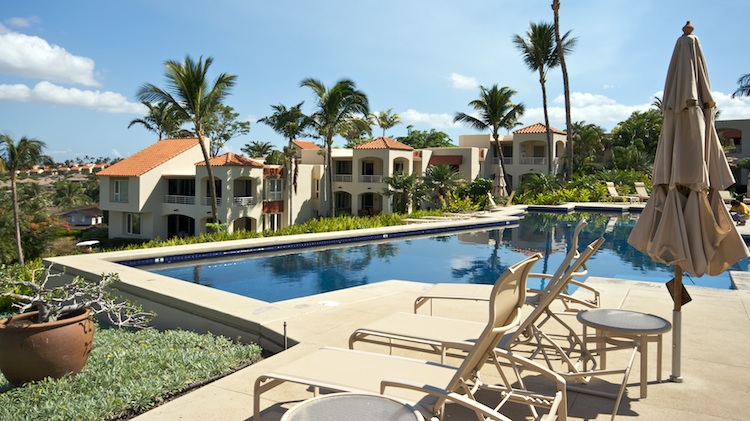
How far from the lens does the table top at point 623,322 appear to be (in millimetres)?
3539

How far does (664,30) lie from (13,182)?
106 ft

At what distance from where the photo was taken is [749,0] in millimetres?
12508

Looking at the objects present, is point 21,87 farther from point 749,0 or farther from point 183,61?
point 749,0

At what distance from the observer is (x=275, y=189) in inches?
1307

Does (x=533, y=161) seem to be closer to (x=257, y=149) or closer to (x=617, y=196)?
(x=617, y=196)

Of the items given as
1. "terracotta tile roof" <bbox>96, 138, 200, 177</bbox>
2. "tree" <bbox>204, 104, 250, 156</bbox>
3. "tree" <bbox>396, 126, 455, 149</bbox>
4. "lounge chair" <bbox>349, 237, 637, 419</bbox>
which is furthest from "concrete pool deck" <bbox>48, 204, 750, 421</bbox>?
"tree" <bbox>396, 126, 455, 149</bbox>

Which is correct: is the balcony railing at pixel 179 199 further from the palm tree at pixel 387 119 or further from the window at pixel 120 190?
the palm tree at pixel 387 119

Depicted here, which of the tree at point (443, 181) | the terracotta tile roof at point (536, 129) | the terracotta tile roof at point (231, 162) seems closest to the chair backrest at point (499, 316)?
the tree at point (443, 181)

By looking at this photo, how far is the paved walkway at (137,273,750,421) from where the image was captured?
140 inches

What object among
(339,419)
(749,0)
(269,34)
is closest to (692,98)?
(339,419)

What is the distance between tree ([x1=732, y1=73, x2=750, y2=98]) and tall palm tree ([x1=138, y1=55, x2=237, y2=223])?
32.0 meters

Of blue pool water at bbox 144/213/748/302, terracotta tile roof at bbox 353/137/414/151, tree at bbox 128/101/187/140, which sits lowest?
blue pool water at bbox 144/213/748/302

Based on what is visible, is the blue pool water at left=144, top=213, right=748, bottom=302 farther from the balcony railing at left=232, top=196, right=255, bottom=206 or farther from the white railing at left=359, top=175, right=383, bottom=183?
the white railing at left=359, top=175, right=383, bottom=183

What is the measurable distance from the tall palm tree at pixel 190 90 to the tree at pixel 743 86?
3204cm
